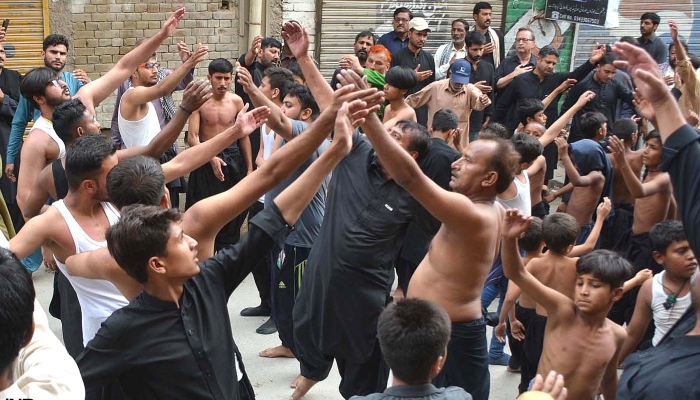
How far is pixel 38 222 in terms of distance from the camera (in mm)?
3779

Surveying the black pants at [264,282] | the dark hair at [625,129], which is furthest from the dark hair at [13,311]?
the dark hair at [625,129]

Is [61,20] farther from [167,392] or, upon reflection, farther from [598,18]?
[167,392]

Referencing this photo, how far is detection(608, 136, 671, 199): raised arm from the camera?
228 inches

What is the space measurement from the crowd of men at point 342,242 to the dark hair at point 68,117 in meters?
0.01

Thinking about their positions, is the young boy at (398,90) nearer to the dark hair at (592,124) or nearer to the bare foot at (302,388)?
the dark hair at (592,124)

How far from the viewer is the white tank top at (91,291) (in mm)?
3708

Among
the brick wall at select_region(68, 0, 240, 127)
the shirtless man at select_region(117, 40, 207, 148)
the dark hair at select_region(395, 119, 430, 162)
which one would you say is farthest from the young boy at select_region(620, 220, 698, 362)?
the brick wall at select_region(68, 0, 240, 127)

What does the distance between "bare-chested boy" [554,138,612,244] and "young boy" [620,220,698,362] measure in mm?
1974

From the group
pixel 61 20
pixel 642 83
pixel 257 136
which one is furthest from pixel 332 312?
pixel 61 20

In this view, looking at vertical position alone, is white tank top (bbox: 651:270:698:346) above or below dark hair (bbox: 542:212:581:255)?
below

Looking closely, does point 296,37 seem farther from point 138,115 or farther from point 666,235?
point 138,115

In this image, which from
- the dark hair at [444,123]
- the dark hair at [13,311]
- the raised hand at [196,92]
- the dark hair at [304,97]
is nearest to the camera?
the dark hair at [13,311]

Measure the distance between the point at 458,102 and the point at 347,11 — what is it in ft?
10.6

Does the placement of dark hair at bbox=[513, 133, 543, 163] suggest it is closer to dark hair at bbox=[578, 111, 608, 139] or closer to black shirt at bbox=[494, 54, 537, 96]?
dark hair at bbox=[578, 111, 608, 139]
